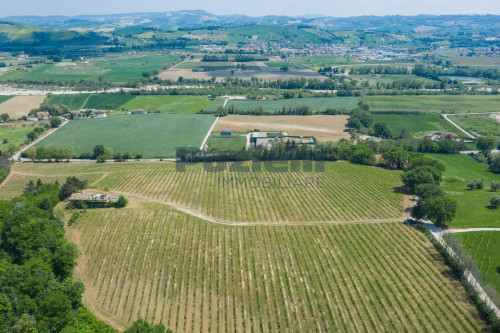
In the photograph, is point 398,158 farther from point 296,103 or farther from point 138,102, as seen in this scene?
point 138,102

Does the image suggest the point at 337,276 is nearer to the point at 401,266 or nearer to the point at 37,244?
the point at 401,266

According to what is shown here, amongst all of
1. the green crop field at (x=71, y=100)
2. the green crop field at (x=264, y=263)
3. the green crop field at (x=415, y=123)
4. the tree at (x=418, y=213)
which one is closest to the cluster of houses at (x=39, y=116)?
the green crop field at (x=71, y=100)

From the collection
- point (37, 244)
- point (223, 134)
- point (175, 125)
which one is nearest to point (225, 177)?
point (223, 134)

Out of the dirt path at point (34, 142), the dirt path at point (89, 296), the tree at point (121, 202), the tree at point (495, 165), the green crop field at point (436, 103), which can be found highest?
the green crop field at point (436, 103)

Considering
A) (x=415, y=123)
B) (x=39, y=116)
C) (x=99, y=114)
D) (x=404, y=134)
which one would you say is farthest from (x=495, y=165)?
(x=39, y=116)

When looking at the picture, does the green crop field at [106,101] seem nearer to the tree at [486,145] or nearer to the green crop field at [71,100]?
the green crop field at [71,100]
